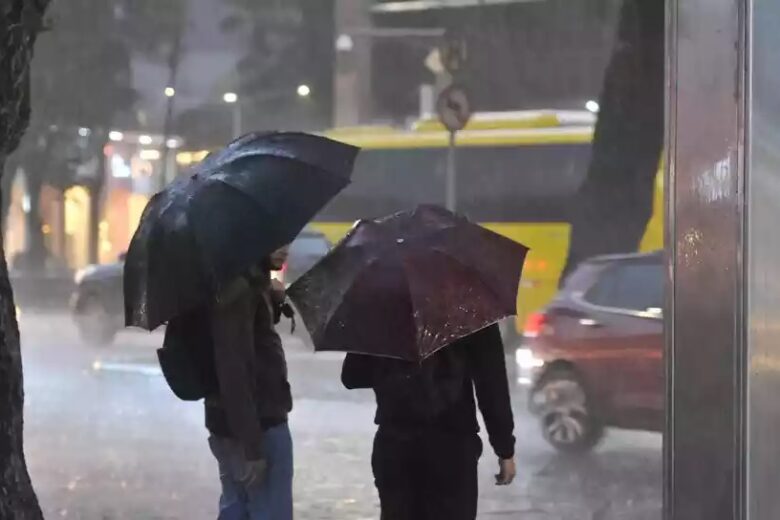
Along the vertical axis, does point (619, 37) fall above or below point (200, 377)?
above

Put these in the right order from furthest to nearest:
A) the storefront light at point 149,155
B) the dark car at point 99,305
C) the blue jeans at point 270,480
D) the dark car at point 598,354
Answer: the storefront light at point 149,155 < the dark car at point 99,305 < the dark car at point 598,354 < the blue jeans at point 270,480

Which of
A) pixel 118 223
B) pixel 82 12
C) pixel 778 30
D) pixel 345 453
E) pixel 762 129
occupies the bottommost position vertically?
pixel 345 453

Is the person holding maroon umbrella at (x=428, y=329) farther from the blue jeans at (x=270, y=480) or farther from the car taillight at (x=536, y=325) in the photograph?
the car taillight at (x=536, y=325)

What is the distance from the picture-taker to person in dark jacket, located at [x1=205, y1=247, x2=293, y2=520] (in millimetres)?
3064

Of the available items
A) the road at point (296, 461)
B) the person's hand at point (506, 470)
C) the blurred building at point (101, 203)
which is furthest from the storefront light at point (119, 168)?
the person's hand at point (506, 470)

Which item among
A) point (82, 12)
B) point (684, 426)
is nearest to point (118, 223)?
point (82, 12)

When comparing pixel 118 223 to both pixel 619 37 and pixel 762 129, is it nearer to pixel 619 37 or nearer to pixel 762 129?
pixel 619 37

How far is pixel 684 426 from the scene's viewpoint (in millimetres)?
3008

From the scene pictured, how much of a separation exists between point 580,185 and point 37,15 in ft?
22.0

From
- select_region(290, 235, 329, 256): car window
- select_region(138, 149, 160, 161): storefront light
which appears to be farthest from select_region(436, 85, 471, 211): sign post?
select_region(138, 149, 160, 161): storefront light

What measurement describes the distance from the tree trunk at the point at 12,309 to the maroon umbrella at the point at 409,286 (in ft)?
4.07

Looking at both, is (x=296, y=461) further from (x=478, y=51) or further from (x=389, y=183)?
(x=478, y=51)

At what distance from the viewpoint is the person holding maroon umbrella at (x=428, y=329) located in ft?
9.74

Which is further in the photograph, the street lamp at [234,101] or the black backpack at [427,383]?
the street lamp at [234,101]
